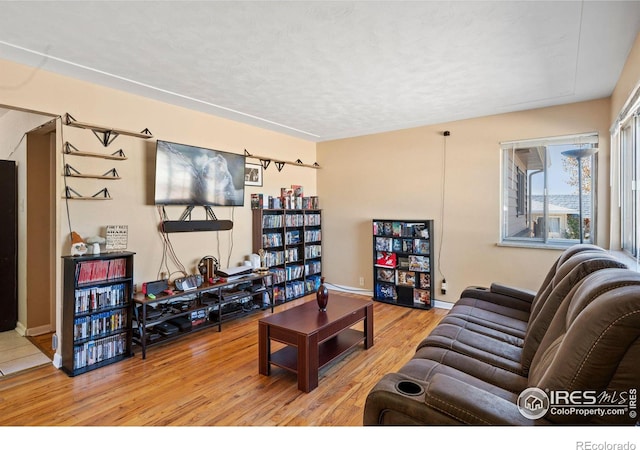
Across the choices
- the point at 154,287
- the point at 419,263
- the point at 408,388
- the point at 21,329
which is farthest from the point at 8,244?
the point at 419,263

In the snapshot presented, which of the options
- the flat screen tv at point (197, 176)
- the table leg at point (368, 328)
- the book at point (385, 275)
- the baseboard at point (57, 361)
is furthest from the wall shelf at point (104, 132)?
the book at point (385, 275)

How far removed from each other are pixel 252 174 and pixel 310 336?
2887mm

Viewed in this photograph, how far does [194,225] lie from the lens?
3912mm

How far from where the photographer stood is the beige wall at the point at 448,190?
3984 mm

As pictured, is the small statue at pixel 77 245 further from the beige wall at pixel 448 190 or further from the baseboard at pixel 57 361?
the beige wall at pixel 448 190

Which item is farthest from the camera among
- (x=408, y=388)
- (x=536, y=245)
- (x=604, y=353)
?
(x=536, y=245)

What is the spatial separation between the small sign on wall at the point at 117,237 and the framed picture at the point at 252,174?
180 cm

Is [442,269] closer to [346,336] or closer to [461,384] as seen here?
[346,336]

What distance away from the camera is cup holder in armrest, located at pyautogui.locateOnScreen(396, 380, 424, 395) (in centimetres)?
148

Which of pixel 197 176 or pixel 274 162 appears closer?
pixel 197 176

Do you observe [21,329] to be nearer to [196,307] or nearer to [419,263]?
[196,307]

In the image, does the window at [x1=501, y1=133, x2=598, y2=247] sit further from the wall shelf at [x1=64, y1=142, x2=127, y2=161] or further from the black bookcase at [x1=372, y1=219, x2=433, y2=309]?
the wall shelf at [x1=64, y1=142, x2=127, y2=161]

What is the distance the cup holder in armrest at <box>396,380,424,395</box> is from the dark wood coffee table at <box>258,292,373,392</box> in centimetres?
109

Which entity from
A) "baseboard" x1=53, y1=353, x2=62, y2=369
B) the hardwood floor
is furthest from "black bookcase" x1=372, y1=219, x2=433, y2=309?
"baseboard" x1=53, y1=353, x2=62, y2=369
